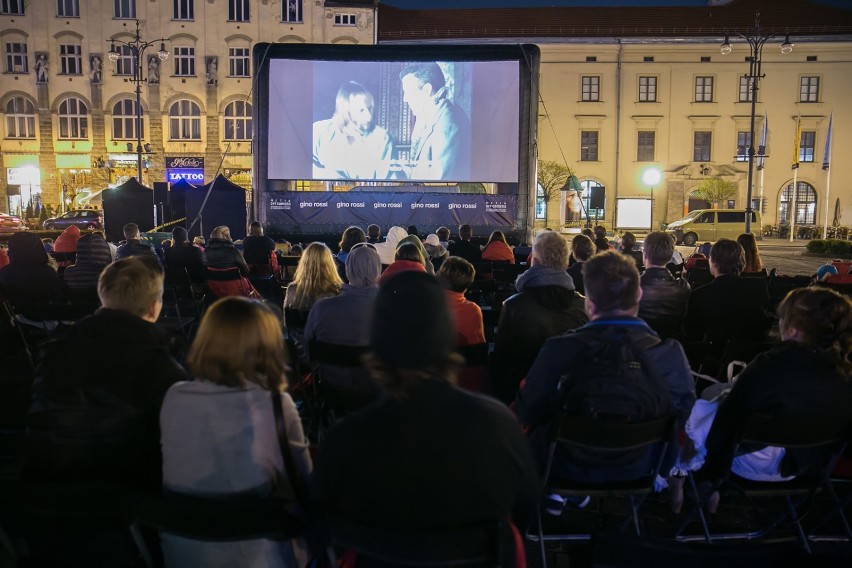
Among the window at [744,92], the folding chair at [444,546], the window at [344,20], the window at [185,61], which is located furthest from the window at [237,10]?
the folding chair at [444,546]

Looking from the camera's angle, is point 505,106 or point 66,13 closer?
point 505,106

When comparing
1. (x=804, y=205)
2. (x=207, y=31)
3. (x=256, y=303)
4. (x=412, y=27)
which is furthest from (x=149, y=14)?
(x=256, y=303)

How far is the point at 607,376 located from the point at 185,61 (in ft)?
133

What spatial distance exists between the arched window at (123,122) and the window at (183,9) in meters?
5.27

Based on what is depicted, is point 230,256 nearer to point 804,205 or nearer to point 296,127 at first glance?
point 296,127

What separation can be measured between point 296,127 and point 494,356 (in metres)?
13.9

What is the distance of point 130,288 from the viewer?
8.94 feet

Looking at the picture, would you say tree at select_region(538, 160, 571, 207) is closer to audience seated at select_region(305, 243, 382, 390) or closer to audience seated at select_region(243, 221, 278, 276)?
audience seated at select_region(243, 221, 278, 276)

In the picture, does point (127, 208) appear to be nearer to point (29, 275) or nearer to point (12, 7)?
point (29, 275)

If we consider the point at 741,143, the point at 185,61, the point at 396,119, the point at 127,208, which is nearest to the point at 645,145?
the point at 741,143

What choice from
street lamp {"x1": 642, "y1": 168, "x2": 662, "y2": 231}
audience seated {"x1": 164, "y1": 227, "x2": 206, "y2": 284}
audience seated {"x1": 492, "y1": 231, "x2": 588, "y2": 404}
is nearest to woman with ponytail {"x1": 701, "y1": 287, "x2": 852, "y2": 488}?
audience seated {"x1": 492, "y1": 231, "x2": 588, "y2": 404}

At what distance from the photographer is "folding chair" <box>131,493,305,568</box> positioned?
1.88m

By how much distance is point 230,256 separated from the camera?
799 cm

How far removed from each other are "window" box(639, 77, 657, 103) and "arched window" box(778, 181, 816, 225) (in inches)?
371
